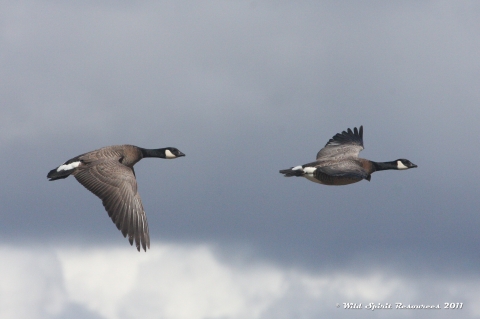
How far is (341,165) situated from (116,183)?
303 inches

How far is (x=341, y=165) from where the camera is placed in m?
29.3

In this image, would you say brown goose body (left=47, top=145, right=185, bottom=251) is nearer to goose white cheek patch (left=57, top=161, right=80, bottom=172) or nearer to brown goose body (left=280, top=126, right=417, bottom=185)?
goose white cheek patch (left=57, top=161, right=80, bottom=172)

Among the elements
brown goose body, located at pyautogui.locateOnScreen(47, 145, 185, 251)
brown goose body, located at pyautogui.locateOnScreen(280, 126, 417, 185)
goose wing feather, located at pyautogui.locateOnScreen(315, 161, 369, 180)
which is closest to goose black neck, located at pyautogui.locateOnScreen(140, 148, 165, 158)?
brown goose body, located at pyautogui.locateOnScreen(47, 145, 185, 251)

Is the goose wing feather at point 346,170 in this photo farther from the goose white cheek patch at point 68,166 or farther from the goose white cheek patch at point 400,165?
the goose white cheek patch at point 68,166

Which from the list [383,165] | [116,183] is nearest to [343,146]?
[383,165]

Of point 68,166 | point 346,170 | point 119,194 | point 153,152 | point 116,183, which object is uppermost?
point 153,152

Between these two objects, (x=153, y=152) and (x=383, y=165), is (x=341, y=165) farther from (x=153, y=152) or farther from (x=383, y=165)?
(x=153, y=152)

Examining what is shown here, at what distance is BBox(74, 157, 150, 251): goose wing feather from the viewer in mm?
24141

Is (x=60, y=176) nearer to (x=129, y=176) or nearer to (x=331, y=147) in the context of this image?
(x=129, y=176)

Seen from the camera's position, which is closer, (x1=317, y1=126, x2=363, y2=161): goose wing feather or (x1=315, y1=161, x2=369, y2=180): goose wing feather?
(x1=315, y1=161, x2=369, y2=180): goose wing feather

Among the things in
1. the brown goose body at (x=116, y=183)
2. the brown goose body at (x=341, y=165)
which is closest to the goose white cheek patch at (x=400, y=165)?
the brown goose body at (x=341, y=165)

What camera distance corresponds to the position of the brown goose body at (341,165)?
2839 centimetres

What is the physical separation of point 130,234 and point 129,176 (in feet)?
7.51

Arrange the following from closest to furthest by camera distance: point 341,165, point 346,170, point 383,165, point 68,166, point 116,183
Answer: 1. point 116,183
2. point 68,166
3. point 346,170
4. point 341,165
5. point 383,165
